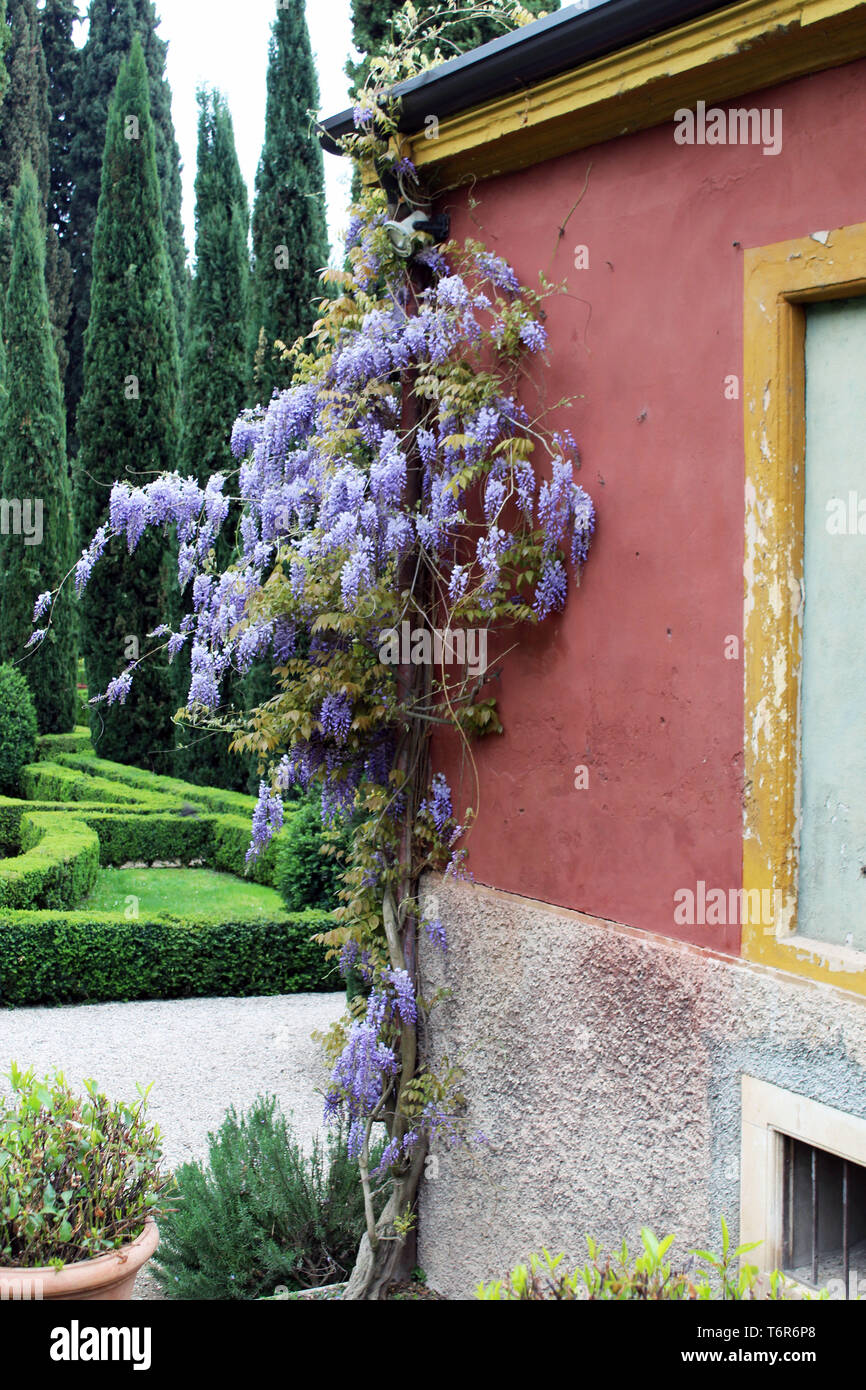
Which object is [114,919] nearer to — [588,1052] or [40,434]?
[588,1052]

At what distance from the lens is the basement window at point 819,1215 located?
2688mm

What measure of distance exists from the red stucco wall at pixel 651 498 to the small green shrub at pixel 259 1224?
4.99ft

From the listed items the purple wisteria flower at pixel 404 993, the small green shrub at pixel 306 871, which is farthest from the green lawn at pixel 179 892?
the purple wisteria flower at pixel 404 993

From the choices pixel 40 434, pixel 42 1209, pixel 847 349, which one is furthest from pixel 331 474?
pixel 40 434

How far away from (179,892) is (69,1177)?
711cm

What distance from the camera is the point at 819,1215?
2.74 metres

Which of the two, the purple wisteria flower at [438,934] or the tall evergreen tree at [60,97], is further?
the tall evergreen tree at [60,97]

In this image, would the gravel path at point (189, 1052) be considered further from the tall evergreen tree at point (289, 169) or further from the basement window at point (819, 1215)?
the tall evergreen tree at point (289, 169)

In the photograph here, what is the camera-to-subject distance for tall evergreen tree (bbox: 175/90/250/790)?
15914mm

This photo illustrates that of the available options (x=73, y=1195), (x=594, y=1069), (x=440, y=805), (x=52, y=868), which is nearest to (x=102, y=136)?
(x=52, y=868)

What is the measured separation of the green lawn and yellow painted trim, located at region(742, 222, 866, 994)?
6.37 m

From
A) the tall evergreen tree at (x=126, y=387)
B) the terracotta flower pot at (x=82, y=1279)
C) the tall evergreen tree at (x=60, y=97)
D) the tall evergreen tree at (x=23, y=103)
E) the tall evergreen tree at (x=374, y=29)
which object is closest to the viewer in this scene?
the terracotta flower pot at (x=82, y=1279)

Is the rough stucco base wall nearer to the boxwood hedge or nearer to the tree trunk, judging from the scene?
the tree trunk

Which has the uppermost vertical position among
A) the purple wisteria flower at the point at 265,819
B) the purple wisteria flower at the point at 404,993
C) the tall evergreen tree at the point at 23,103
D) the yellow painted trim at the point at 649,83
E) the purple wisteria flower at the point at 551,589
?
the tall evergreen tree at the point at 23,103
